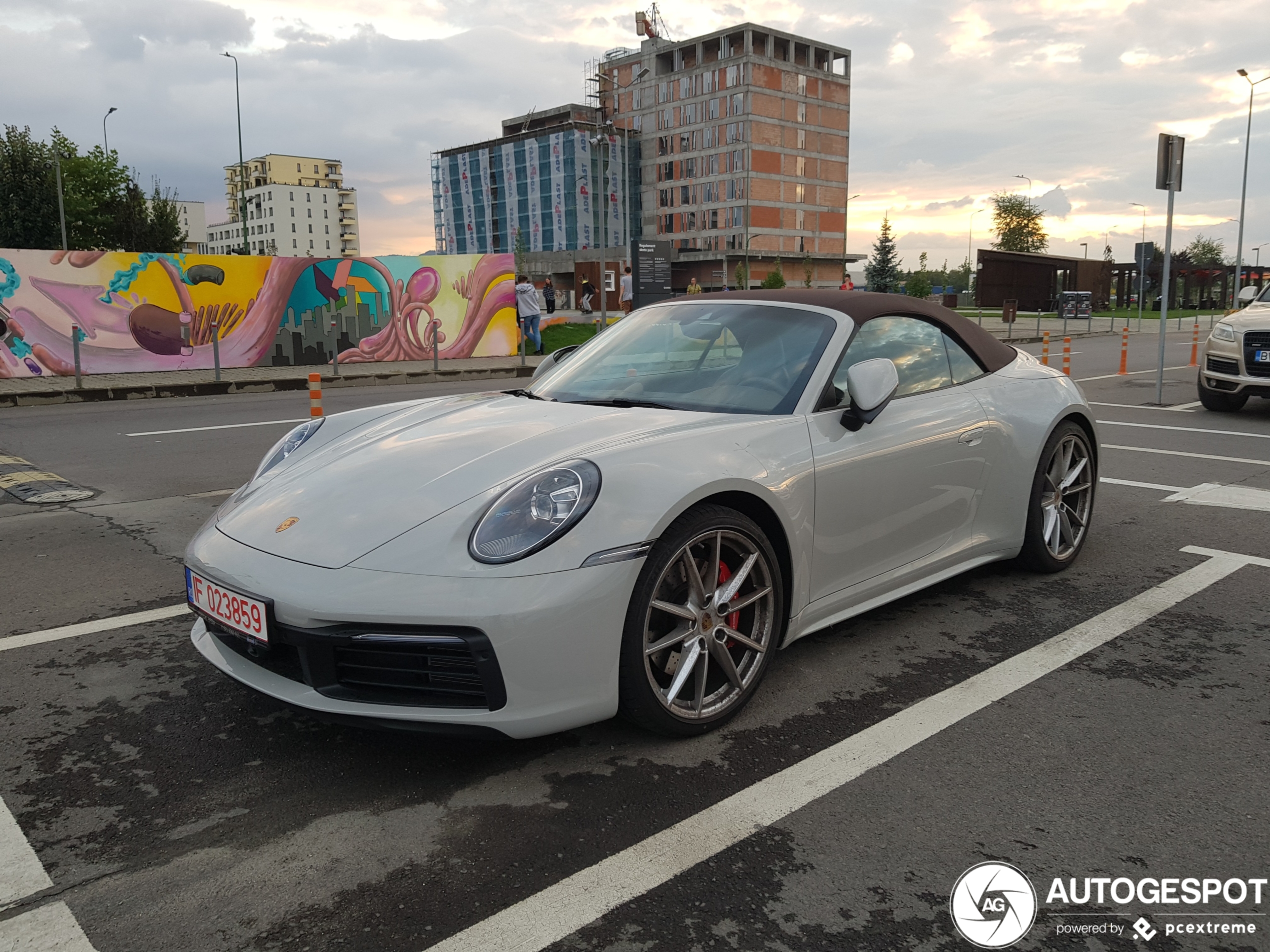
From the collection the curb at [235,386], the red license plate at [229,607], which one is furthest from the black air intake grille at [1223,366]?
the red license plate at [229,607]

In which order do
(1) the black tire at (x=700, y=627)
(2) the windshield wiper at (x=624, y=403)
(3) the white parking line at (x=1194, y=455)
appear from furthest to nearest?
(3) the white parking line at (x=1194, y=455) → (2) the windshield wiper at (x=624, y=403) → (1) the black tire at (x=700, y=627)

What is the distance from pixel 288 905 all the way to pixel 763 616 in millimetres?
1633

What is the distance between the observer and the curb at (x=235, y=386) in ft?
46.6

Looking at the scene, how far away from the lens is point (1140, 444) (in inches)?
356

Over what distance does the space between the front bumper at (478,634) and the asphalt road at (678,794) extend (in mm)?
230

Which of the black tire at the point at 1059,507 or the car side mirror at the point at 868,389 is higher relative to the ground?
the car side mirror at the point at 868,389

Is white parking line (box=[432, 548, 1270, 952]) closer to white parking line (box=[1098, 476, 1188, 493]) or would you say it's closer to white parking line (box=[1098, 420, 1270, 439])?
white parking line (box=[1098, 476, 1188, 493])

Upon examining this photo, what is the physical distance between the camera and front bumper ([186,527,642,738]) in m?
2.50

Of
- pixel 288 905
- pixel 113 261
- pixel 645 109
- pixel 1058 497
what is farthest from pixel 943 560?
pixel 645 109

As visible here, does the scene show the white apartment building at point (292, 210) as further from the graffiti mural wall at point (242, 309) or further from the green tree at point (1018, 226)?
the graffiti mural wall at point (242, 309)

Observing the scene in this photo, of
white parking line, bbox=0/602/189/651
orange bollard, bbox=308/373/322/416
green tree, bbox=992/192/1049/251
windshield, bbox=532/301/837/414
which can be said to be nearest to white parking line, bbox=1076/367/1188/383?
orange bollard, bbox=308/373/322/416

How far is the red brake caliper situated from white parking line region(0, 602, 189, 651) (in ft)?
6.97

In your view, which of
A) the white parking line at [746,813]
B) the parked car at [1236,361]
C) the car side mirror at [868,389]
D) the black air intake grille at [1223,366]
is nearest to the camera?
the white parking line at [746,813]

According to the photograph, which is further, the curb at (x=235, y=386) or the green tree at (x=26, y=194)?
the green tree at (x=26, y=194)
